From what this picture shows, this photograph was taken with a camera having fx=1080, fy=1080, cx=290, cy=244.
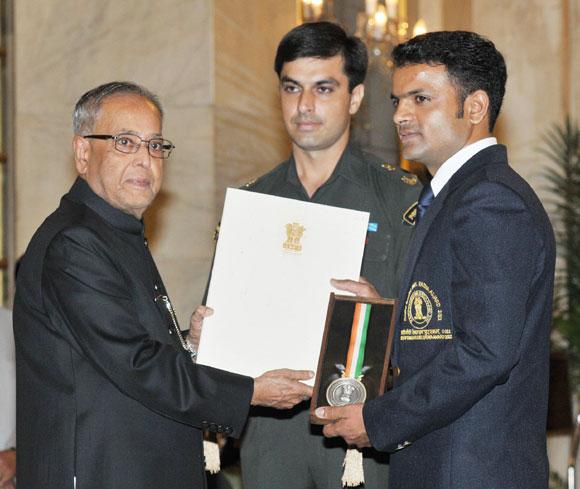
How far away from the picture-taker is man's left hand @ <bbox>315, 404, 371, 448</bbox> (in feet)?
10.2

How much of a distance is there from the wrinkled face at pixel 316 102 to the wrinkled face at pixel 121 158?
763 millimetres

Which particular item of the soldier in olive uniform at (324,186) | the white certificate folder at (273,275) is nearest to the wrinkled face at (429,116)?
the white certificate folder at (273,275)

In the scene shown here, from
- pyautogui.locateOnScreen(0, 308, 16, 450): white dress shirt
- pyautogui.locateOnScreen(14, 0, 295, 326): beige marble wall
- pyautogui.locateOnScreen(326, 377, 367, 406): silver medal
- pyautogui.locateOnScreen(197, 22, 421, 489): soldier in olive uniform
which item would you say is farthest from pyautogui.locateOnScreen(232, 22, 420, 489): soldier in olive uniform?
pyautogui.locateOnScreen(14, 0, 295, 326): beige marble wall

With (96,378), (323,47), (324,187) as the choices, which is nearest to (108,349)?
(96,378)

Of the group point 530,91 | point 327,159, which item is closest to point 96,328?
point 327,159

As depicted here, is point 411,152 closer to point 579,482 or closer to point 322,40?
point 322,40

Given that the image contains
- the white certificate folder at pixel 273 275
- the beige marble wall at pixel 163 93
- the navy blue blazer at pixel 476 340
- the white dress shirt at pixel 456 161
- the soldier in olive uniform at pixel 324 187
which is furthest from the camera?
the beige marble wall at pixel 163 93

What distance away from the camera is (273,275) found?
136 inches

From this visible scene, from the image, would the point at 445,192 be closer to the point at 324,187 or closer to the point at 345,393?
the point at 345,393

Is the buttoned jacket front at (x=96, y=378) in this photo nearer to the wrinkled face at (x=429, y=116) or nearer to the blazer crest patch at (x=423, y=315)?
the blazer crest patch at (x=423, y=315)

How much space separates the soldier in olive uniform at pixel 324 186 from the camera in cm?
371

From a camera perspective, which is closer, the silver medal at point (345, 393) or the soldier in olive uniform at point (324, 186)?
the silver medal at point (345, 393)

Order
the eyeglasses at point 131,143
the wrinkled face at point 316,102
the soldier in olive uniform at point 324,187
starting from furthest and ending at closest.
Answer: the wrinkled face at point 316,102 < the soldier in olive uniform at point 324,187 < the eyeglasses at point 131,143

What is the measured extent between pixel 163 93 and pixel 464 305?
11.3ft
